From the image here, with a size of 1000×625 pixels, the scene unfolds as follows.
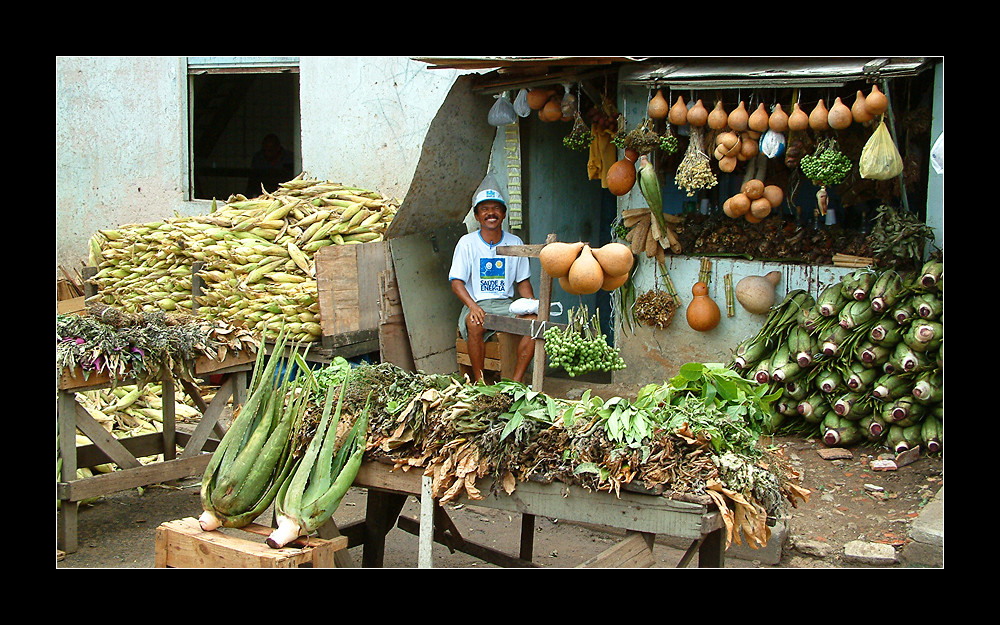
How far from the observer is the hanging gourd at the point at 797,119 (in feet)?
20.2

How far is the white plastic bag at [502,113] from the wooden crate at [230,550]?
4555 mm

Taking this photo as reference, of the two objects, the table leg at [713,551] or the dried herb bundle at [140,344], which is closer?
the table leg at [713,551]

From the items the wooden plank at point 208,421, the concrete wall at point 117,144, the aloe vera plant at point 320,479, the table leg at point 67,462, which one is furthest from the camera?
the concrete wall at point 117,144

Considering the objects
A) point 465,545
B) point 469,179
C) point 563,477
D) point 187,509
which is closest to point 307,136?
point 469,179

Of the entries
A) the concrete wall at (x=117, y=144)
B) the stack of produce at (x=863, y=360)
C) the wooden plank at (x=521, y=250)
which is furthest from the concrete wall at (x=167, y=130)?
the stack of produce at (x=863, y=360)

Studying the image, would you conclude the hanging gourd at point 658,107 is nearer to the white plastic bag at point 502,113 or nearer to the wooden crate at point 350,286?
the white plastic bag at point 502,113

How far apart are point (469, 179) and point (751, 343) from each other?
2.83m

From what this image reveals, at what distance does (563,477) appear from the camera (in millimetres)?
3344

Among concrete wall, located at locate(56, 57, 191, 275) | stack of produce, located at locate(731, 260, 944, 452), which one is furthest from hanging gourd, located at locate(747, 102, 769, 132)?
concrete wall, located at locate(56, 57, 191, 275)

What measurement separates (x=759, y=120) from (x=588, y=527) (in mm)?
3036

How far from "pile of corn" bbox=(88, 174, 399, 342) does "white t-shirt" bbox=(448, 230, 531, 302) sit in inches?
41.9

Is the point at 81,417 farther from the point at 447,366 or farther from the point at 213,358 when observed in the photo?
the point at 447,366

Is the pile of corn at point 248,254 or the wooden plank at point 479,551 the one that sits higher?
the pile of corn at point 248,254

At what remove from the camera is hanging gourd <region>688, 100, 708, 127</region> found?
654cm
